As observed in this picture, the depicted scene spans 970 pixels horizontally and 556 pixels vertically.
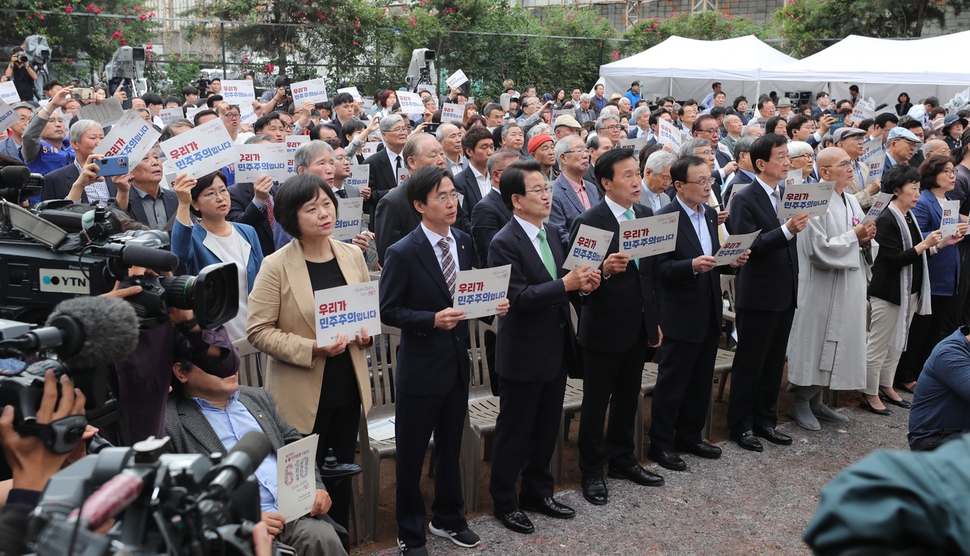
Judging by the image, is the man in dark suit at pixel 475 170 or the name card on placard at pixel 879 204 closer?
the name card on placard at pixel 879 204

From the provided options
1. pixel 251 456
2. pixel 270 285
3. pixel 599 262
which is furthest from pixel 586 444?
pixel 251 456

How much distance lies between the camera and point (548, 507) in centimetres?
494

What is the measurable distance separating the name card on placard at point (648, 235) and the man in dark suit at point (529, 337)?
36cm

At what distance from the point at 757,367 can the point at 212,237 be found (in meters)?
3.72

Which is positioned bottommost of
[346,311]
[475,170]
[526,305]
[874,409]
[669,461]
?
[874,409]

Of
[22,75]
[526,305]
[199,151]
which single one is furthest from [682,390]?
[22,75]

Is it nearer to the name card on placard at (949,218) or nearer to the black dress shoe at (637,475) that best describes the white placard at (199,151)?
the black dress shoe at (637,475)

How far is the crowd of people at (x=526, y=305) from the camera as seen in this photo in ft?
13.1

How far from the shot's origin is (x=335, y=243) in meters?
4.28

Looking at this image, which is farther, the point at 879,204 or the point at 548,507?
the point at 879,204

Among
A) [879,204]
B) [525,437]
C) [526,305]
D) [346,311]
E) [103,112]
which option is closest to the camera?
[346,311]

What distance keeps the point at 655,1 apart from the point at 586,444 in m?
40.6

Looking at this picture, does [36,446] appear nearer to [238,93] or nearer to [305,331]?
[305,331]

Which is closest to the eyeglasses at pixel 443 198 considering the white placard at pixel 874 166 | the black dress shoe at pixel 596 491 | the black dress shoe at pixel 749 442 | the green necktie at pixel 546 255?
the green necktie at pixel 546 255
